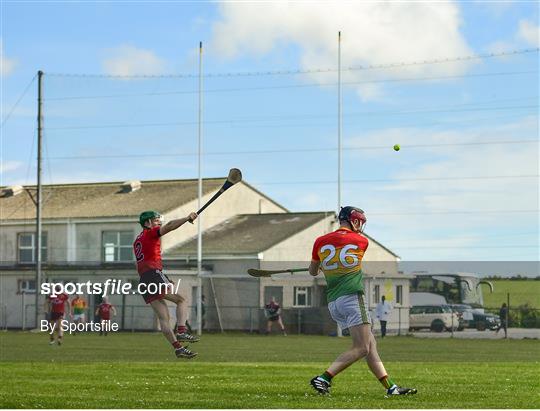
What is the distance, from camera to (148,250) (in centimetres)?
1262

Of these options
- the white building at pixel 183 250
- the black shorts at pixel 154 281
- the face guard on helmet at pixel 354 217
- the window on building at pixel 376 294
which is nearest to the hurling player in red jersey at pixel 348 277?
the face guard on helmet at pixel 354 217

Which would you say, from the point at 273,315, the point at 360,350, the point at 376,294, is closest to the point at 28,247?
the point at 273,315

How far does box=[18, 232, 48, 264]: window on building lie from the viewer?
70.0 m

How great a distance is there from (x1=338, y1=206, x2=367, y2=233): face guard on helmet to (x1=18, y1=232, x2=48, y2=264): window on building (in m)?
56.7

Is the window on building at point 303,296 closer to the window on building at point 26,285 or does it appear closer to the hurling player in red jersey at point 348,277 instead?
the window on building at point 26,285

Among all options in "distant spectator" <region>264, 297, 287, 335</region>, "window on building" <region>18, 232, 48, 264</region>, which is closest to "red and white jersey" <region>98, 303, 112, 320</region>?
"distant spectator" <region>264, 297, 287, 335</region>

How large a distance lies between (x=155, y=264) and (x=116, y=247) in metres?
54.3

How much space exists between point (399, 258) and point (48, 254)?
73.3 feet

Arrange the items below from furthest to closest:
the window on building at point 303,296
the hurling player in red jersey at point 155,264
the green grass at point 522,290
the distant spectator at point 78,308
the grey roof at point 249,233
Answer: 1. the green grass at point 522,290
2. the grey roof at point 249,233
3. the window on building at point 303,296
4. the distant spectator at point 78,308
5. the hurling player in red jersey at point 155,264

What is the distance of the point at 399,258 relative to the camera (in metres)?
74.1

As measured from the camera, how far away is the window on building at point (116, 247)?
66.6 m

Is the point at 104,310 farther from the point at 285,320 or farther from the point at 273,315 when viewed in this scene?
the point at 285,320

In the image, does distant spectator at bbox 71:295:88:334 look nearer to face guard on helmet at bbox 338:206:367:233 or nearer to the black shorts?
face guard on helmet at bbox 338:206:367:233

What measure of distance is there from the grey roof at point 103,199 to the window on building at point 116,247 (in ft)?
4.46
